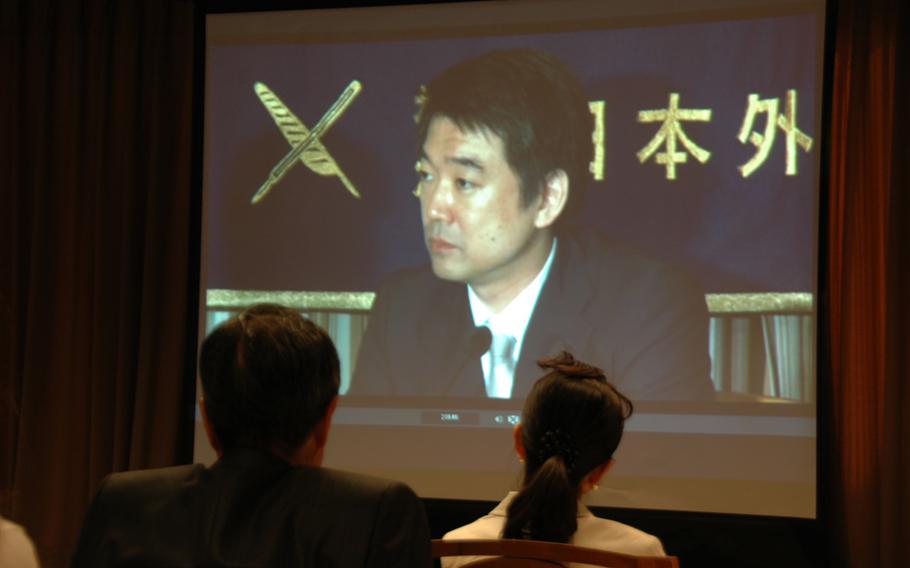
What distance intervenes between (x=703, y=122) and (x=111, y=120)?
248 cm

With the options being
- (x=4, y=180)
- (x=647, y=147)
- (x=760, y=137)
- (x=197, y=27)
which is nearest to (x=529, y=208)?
(x=647, y=147)

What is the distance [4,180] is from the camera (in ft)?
14.5

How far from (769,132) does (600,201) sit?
25.5 inches

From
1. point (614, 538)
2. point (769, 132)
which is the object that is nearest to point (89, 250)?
point (769, 132)

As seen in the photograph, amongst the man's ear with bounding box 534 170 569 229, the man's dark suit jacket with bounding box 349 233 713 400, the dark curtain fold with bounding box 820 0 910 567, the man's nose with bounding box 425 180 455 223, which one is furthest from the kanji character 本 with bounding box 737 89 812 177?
the man's nose with bounding box 425 180 455 223

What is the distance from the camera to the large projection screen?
11.8 feet

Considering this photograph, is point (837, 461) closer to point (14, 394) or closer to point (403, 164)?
point (403, 164)

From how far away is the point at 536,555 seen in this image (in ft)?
4.67

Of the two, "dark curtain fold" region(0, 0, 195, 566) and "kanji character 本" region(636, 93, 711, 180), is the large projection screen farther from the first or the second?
"dark curtain fold" region(0, 0, 195, 566)

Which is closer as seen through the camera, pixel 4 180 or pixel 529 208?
pixel 529 208

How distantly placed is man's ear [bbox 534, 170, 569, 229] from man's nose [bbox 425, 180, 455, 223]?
1.12 feet

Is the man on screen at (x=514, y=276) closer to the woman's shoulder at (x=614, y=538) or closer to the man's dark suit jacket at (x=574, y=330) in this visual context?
the man's dark suit jacket at (x=574, y=330)

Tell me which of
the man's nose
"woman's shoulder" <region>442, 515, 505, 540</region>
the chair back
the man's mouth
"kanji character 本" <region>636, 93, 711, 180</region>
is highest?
"kanji character 本" <region>636, 93, 711, 180</region>

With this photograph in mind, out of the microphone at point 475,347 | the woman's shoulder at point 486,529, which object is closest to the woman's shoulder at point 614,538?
the woman's shoulder at point 486,529
